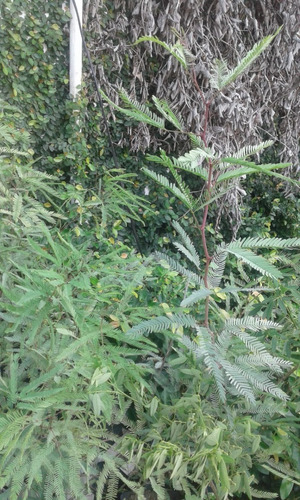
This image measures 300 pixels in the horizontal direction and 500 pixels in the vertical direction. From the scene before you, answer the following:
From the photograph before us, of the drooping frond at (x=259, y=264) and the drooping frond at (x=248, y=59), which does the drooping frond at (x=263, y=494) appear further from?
the drooping frond at (x=248, y=59)

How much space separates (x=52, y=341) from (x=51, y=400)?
0.16 meters

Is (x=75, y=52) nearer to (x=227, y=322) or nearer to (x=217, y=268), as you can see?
(x=217, y=268)

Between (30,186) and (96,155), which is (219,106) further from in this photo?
(30,186)

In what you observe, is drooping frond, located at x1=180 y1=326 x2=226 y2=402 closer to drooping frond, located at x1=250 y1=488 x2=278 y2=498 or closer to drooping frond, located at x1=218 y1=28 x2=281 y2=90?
drooping frond, located at x1=250 y1=488 x2=278 y2=498

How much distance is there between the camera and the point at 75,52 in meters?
3.18

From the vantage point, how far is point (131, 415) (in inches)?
56.9

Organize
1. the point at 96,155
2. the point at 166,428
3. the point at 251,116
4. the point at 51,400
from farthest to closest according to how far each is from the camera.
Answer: the point at 251,116, the point at 96,155, the point at 166,428, the point at 51,400

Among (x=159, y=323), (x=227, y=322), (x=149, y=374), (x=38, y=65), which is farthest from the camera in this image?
(x=38, y=65)

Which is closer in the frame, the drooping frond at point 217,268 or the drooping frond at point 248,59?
the drooping frond at point 248,59

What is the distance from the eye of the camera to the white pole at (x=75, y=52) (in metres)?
3.12

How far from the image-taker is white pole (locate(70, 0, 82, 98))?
3125 mm

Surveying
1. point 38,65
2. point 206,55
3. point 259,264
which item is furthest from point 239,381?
point 206,55

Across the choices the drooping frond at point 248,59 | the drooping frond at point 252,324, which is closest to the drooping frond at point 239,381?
the drooping frond at point 252,324

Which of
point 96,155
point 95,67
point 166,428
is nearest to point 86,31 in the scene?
point 95,67
